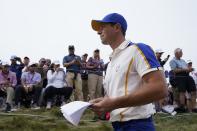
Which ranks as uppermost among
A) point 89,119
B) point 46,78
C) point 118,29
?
point 118,29

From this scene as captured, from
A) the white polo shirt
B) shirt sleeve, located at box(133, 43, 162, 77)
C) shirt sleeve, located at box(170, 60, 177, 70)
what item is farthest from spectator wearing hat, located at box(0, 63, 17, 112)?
shirt sleeve, located at box(133, 43, 162, 77)

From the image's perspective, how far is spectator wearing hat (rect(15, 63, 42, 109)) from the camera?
44.5ft

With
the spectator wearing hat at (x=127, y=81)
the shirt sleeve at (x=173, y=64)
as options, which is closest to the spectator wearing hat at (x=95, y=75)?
the shirt sleeve at (x=173, y=64)

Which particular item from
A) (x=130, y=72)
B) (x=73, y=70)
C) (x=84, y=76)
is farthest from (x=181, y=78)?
(x=130, y=72)

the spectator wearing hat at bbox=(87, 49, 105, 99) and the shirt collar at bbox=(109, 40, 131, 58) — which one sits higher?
the shirt collar at bbox=(109, 40, 131, 58)

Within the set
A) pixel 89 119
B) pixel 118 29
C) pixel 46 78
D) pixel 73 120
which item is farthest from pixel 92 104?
pixel 46 78

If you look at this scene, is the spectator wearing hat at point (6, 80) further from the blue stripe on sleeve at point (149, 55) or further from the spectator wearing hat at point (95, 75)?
the blue stripe on sleeve at point (149, 55)

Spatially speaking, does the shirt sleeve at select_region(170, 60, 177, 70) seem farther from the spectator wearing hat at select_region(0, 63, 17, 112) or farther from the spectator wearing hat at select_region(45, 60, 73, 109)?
the spectator wearing hat at select_region(0, 63, 17, 112)

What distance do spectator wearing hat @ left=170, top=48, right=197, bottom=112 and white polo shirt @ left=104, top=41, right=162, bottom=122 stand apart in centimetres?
951

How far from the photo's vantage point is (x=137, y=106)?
354 cm

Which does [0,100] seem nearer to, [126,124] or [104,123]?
[104,123]

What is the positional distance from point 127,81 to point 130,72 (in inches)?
3.2

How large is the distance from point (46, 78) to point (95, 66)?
183cm

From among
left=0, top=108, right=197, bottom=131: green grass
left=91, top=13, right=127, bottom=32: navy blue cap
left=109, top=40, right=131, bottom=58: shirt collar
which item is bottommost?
left=0, top=108, right=197, bottom=131: green grass
